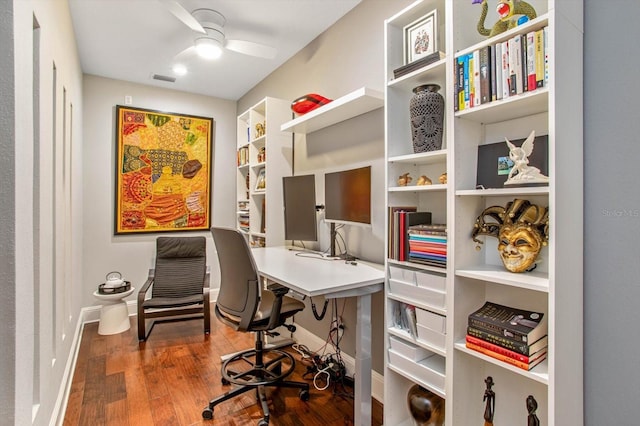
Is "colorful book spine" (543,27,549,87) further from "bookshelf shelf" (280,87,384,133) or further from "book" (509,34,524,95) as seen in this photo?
"bookshelf shelf" (280,87,384,133)

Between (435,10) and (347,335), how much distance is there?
213 cm

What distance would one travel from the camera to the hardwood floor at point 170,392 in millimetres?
1981

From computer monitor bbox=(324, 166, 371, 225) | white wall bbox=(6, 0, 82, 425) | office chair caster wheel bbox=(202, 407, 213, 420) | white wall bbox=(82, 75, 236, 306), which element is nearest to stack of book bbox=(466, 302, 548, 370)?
computer monitor bbox=(324, 166, 371, 225)

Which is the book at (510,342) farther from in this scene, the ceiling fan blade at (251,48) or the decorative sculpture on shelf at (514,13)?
the ceiling fan blade at (251,48)

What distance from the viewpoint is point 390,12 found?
2.14 m

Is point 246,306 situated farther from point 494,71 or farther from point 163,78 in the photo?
point 163,78

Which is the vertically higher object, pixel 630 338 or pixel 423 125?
pixel 423 125

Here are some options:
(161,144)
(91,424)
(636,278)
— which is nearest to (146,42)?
(161,144)

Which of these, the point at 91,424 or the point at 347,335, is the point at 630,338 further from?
the point at 91,424

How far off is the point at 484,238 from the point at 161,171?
3732mm

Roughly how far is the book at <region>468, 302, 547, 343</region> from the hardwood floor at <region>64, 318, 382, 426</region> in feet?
3.31

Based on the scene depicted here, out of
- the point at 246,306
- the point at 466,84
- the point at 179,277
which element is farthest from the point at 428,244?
the point at 179,277

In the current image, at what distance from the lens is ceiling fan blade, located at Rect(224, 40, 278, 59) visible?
8.34 ft

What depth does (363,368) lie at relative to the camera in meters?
1.74
